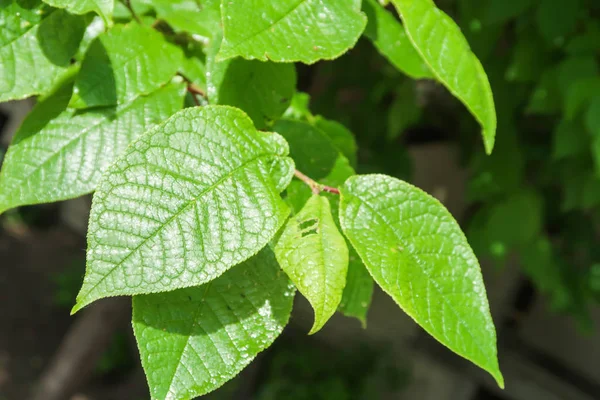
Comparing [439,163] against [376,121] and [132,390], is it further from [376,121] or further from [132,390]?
[132,390]

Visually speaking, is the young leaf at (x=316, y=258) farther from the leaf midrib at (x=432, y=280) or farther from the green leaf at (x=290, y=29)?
the green leaf at (x=290, y=29)

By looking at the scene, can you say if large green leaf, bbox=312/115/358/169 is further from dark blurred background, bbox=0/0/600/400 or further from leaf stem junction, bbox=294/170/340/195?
dark blurred background, bbox=0/0/600/400

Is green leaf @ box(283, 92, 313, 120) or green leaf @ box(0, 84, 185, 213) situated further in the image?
green leaf @ box(283, 92, 313, 120)

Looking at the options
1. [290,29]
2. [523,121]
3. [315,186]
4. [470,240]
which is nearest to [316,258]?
[315,186]


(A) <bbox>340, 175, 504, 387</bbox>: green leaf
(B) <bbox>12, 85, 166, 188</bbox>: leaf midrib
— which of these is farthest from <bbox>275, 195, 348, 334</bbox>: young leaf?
(B) <bbox>12, 85, 166, 188</bbox>: leaf midrib

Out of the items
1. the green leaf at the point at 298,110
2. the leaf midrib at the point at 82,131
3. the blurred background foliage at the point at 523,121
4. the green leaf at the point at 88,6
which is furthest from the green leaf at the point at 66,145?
the blurred background foliage at the point at 523,121

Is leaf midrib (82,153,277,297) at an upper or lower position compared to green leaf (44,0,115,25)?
lower

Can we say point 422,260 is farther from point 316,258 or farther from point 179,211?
point 179,211
